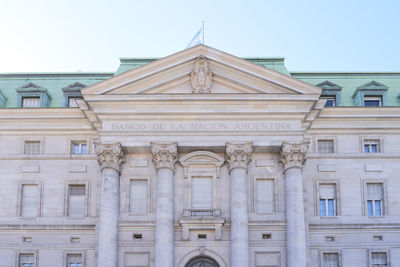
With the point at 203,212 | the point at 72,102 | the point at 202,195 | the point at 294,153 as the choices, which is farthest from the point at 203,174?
the point at 72,102

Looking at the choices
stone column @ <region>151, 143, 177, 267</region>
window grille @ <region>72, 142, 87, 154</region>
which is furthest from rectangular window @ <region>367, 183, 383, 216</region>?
window grille @ <region>72, 142, 87, 154</region>

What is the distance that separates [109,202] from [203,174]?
6.53m

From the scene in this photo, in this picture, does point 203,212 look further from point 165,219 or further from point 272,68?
point 272,68

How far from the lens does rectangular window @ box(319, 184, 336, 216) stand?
46.1 metres

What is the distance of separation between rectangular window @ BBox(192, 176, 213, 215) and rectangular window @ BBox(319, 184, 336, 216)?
7.50 m

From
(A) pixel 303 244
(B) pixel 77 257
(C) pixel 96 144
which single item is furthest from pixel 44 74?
(A) pixel 303 244

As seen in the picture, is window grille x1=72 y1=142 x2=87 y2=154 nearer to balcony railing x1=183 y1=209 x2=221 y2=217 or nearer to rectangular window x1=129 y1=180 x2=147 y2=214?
rectangular window x1=129 y1=180 x2=147 y2=214

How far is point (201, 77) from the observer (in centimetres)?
4572

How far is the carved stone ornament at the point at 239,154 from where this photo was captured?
44688 mm

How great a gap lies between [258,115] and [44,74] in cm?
1726

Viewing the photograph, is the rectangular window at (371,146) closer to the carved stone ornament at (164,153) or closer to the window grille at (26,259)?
the carved stone ornament at (164,153)

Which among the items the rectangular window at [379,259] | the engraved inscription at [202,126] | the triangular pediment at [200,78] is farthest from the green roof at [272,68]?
the rectangular window at [379,259]

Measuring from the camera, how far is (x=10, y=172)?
4675 centimetres

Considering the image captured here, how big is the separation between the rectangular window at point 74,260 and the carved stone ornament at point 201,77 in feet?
43.9
